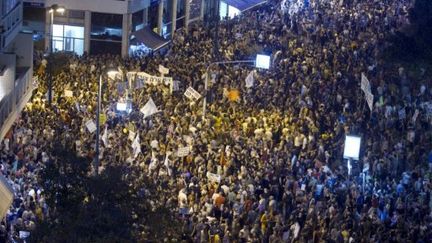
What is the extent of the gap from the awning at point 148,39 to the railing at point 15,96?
1917cm

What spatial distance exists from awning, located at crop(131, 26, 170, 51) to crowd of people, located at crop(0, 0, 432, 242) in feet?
13.0

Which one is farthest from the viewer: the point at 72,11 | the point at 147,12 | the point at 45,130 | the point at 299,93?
the point at 147,12

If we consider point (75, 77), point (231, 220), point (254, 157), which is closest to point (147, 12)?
point (75, 77)

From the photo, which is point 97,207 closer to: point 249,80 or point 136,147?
point 136,147

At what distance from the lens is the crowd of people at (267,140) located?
31.0 meters

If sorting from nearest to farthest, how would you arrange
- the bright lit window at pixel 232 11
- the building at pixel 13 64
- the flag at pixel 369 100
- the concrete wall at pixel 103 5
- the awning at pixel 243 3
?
the building at pixel 13 64 → the flag at pixel 369 100 → the concrete wall at pixel 103 5 → the awning at pixel 243 3 → the bright lit window at pixel 232 11

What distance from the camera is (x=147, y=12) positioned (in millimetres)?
63938

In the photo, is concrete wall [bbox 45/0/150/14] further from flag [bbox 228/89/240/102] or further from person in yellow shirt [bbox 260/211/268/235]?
person in yellow shirt [bbox 260/211/268/235]

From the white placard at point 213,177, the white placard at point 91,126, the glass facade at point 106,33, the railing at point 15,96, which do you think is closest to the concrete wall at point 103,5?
the glass facade at point 106,33

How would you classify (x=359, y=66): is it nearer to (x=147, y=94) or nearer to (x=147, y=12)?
(x=147, y=94)

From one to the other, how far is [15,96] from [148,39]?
78.3 ft

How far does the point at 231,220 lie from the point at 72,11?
2986 cm

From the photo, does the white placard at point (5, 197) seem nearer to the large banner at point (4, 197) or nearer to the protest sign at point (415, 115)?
the large banner at point (4, 197)

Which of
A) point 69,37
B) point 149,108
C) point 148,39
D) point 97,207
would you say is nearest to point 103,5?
point 69,37
